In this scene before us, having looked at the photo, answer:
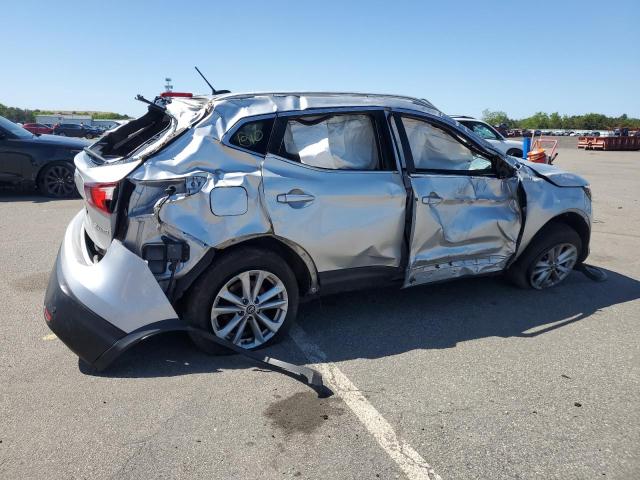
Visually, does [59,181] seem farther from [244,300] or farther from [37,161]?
[244,300]


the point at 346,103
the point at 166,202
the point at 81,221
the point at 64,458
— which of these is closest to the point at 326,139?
the point at 346,103

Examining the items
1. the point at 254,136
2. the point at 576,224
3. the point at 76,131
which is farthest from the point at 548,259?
the point at 76,131

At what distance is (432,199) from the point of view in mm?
4051

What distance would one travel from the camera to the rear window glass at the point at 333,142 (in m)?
3.67

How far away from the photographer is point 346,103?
392 centimetres

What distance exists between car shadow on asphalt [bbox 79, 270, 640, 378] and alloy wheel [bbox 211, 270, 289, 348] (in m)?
0.16

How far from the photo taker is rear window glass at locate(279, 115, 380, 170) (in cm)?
367

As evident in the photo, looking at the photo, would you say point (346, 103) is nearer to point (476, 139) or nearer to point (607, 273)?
point (476, 139)

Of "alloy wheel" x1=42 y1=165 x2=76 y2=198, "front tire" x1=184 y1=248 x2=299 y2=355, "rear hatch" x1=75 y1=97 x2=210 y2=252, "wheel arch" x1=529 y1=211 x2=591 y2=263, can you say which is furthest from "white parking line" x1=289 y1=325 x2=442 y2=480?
"alloy wheel" x1=42 y1=165 x2=76 y2=198

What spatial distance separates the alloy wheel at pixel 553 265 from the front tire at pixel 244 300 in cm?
264

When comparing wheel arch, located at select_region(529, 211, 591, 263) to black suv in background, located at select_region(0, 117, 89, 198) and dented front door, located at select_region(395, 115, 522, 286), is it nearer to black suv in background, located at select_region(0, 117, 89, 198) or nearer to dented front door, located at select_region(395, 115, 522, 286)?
dented front door, located at select_region(395, 115, 522, 286)

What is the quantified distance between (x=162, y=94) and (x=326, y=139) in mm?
1424

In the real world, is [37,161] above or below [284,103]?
below

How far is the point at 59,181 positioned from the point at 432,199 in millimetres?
8146
